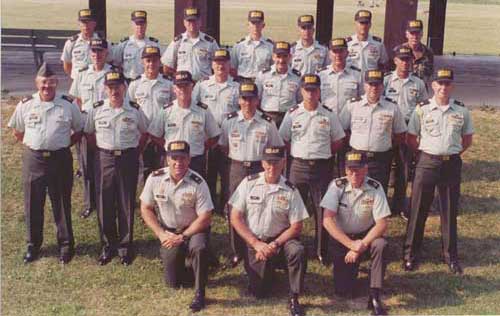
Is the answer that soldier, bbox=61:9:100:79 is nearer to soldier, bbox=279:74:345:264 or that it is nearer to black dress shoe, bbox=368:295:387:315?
soldier, bbox=279:74:345:264

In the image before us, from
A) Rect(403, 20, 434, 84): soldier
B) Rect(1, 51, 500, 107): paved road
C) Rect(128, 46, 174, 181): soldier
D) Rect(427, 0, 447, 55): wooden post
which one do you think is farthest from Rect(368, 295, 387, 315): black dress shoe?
Rect(427, 0, 447, 55): wooden post

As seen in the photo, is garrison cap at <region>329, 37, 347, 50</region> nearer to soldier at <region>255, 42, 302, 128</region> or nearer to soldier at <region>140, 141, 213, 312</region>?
soldier at <region>255, 42, 302, 128</region>

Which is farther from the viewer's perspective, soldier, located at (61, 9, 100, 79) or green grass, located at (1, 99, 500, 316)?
soldier, located at (61, 9, 100, 79)

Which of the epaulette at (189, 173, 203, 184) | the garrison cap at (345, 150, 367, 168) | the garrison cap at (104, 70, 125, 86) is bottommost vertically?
the epaulette at (189, 173, 203, 184)

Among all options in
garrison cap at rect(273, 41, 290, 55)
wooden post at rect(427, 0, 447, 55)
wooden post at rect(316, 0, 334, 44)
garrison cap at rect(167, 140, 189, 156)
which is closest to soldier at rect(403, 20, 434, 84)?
garrison cap at rect(273, 41, 290, 55)

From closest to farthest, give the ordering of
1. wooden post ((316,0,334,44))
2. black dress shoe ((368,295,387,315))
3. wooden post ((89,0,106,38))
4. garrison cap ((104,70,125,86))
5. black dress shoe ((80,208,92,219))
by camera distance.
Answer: black dress shoe ((368,295,387,315)) < garrison cap ((104,70,125,86)) < black dress shoe ((80,208,92,219)) < wooden post ((89,0,106,38)) < wooden post ((316,0,334,44))

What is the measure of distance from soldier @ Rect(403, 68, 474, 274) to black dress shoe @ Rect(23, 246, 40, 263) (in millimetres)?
4101

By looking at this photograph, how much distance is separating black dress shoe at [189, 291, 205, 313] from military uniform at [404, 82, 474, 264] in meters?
2.44

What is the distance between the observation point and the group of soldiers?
6.93 meters

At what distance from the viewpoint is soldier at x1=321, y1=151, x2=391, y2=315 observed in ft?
22.2

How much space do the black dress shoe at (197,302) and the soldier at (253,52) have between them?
3692mm

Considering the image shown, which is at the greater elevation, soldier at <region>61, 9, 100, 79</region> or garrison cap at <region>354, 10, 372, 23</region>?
garrison cap at <region>354, 10, 372, 23</region>

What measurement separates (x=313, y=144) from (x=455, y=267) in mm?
2059

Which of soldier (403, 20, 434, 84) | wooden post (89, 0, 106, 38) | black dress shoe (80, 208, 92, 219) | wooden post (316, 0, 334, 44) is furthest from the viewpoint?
wooden post (316, 0, 334, 44)
